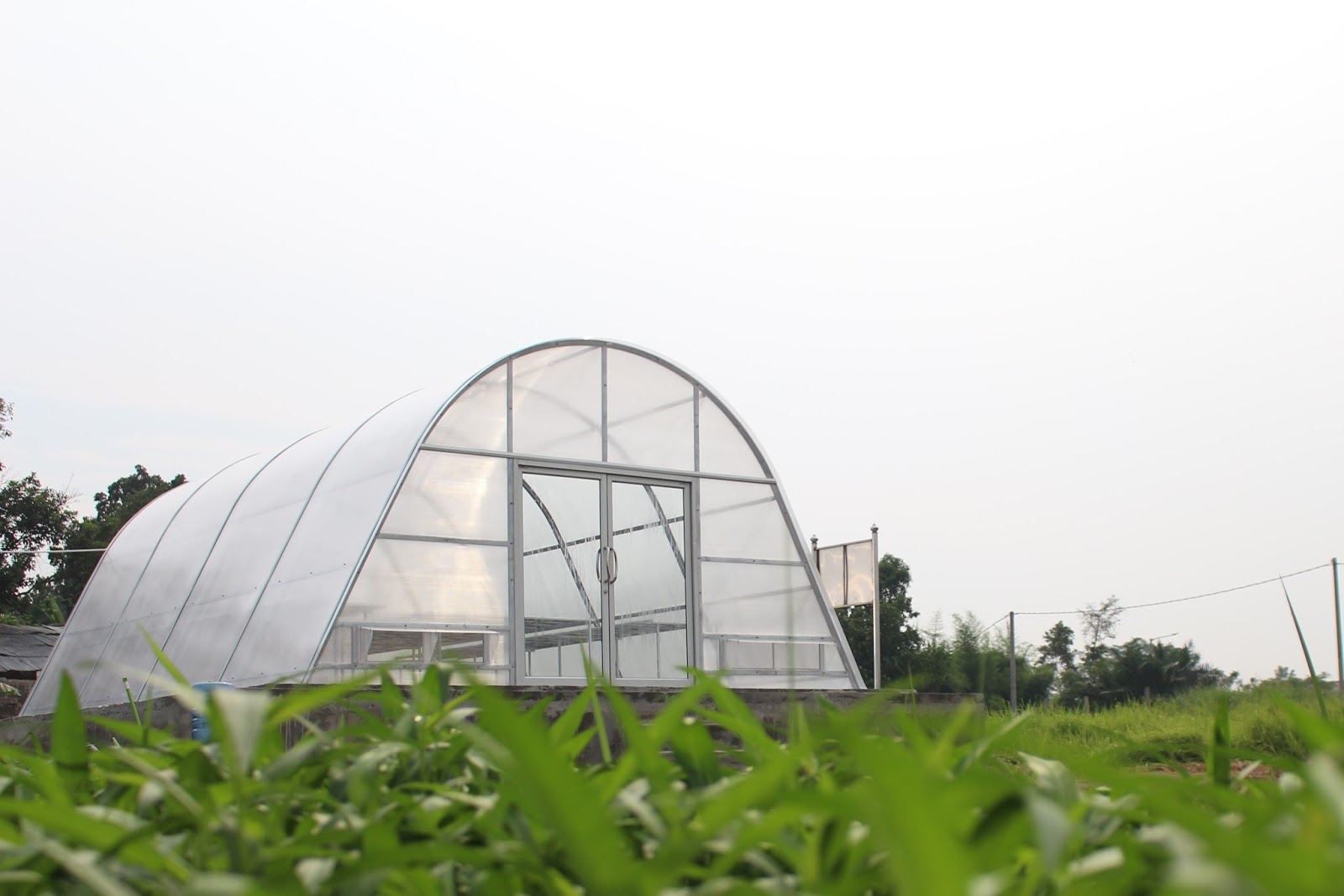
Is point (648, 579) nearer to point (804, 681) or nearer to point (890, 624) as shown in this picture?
point (804, 681)

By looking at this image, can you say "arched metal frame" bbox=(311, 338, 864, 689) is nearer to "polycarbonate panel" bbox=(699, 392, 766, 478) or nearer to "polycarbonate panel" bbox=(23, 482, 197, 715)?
"polycarbonate panel" bbox=(699, 392, 766, 478)

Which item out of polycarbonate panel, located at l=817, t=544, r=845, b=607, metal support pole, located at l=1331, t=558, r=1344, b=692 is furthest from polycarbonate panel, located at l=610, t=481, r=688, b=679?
metal support pole, located at l=1331, t=558, r=1344, b=692

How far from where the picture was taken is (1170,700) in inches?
469

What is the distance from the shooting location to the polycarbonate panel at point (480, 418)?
10969mm

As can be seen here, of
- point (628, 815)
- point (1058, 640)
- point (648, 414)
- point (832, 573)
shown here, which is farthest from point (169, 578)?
point (1058, 640)

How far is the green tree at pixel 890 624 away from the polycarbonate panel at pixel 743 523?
45.6ft

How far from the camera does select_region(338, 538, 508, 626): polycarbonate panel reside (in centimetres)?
1005

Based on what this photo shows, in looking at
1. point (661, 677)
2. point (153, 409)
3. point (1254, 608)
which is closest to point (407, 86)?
point (661, 677)

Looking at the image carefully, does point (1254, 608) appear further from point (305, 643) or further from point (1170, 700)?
point (305, 643)

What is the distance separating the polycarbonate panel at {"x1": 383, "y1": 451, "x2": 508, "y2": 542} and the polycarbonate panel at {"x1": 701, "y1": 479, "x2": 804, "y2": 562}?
2288mm

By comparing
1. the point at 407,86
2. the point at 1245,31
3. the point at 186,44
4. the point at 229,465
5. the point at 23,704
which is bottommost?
the point at 23,704

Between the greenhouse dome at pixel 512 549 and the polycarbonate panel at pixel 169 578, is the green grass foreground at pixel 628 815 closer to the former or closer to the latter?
the greenhouse dome at pixel 512 549

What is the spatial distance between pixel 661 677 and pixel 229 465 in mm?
6519

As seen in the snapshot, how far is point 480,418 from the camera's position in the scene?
442 inches
